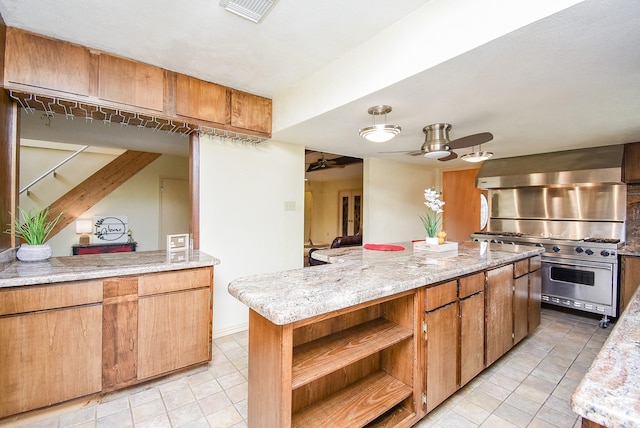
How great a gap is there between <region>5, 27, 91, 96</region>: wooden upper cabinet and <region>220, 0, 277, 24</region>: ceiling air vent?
4.06ft

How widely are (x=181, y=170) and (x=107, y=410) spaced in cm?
472

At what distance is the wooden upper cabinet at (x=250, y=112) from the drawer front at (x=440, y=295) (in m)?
2.24

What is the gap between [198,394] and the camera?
80.1 inches

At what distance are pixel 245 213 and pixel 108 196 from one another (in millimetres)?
3652

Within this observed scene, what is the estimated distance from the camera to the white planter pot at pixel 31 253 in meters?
2.02

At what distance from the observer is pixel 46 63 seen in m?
1.96

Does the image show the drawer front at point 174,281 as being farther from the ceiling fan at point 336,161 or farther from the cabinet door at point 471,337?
the ceiling fan at point 336,161

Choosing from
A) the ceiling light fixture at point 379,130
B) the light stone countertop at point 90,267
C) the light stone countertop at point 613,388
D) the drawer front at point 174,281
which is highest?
the ceiling light fixture at point 379,130

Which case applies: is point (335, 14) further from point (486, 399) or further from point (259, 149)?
point (486, 399)

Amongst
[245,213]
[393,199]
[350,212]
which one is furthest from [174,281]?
[350,212]

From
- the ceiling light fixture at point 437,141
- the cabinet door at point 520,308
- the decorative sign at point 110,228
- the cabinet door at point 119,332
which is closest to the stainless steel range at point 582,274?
the cabinet door at point 520,308

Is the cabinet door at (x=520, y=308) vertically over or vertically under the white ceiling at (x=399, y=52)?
under

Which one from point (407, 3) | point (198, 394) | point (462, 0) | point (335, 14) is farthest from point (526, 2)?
point (198, 394)

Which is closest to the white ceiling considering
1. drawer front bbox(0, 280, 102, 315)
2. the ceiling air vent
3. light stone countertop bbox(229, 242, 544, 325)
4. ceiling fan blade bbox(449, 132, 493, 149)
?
the ceiling air vent
